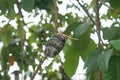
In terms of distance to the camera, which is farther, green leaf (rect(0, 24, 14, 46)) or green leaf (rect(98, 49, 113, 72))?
green leaf (rect(0, 24, 14, 46))

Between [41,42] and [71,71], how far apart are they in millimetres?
962

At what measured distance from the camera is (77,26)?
846 mm

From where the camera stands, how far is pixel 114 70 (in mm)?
726

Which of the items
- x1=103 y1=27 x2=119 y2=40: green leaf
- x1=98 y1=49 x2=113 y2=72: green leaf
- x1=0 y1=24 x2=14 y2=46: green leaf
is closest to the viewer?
x1=98 y1=49 x2=113 y2=72: green leaf

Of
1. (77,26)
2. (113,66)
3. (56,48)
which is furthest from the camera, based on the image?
(77,26)

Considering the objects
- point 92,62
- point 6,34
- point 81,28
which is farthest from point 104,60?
point 6,34

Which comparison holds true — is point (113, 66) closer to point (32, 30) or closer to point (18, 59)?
point (18, 59)

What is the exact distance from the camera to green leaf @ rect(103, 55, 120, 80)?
2.36ft

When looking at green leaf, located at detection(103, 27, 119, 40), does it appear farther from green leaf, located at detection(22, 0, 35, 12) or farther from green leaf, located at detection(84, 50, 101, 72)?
green leaf, located at detection(22, 0, 35, 12)

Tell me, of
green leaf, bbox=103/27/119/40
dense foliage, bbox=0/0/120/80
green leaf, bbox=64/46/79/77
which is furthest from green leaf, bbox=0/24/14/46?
green leaf, bbox=103/27/119/40

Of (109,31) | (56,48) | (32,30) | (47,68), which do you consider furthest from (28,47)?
(56,48)

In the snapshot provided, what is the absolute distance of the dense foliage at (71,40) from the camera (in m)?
0.72

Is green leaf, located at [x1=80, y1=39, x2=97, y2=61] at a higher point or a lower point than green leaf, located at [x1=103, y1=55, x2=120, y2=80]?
higher

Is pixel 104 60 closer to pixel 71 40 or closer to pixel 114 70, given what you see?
pixel 114 70
